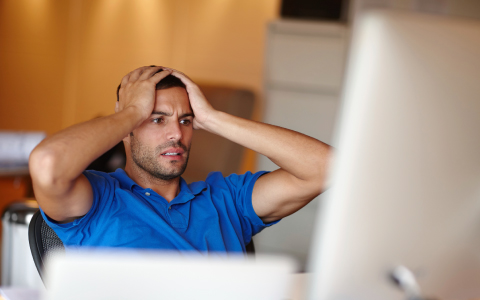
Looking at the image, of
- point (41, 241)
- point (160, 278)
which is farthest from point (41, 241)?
point (160, 278)

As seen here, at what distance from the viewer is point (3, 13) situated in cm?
436

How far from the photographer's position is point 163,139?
61.0 inches

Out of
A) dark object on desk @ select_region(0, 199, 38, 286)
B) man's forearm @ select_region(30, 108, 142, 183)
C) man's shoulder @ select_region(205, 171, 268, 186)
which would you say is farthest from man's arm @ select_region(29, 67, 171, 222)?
dark object on desk @ select_region(0, 199, 38, 286)

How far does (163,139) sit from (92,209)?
0.38 m

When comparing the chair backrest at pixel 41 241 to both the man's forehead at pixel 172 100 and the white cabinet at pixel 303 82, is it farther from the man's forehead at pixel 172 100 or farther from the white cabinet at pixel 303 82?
the white cabinet at pixel 303 82

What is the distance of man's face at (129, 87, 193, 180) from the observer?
1.53m

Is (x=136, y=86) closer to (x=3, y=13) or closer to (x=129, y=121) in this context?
(x=129, y=121)

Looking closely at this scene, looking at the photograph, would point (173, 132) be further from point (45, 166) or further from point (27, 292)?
point (27, 292)

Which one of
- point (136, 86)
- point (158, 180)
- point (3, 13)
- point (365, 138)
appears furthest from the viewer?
point (3, 13)

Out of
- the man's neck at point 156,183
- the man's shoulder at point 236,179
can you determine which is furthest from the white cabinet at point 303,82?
the man's neck at point 156,183

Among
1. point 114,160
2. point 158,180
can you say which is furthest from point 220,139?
point 158,180

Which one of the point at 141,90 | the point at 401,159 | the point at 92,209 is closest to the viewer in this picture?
the point at 401,159

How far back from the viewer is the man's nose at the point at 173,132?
5.06 feet

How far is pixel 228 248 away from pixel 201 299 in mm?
832
